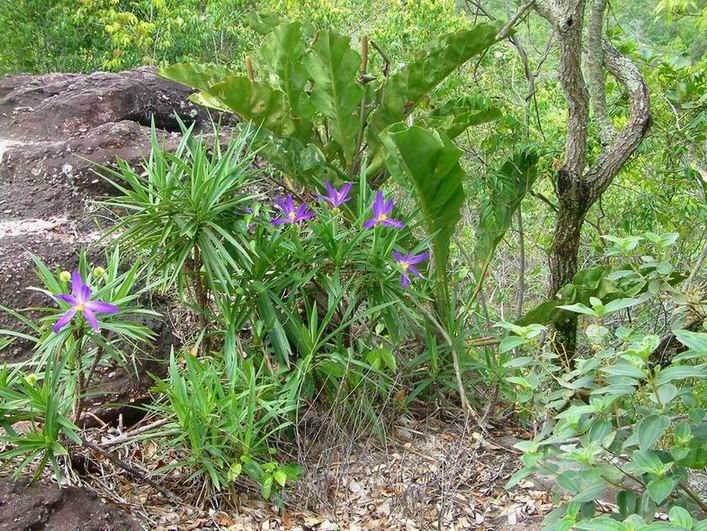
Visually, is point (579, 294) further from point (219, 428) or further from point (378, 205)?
point (219, 428)

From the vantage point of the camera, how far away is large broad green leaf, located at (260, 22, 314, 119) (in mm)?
2984

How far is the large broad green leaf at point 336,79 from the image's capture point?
2941 mm

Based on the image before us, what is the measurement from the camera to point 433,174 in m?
2.75

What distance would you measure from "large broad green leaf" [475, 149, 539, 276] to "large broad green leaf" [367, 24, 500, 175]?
554mm

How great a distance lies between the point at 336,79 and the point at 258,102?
34 cm

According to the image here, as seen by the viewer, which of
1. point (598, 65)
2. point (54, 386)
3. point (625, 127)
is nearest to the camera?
point (54, 386)

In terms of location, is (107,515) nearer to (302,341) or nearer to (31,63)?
(302,341)

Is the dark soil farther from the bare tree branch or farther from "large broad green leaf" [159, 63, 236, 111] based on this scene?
the bare tree branch

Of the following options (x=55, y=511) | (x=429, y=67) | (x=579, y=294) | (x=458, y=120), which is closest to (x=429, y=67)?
(x=429, y=67)

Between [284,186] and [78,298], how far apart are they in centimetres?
141

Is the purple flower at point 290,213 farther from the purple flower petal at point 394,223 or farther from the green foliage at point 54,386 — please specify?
the green foliage at point 54,386

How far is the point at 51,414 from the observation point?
80.0 inches

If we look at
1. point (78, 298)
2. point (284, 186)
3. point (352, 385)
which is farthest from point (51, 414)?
Answer: point (284, 186)

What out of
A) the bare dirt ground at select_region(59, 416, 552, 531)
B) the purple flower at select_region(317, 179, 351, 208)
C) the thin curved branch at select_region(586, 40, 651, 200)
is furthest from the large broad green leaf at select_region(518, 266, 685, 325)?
the purple flower at select_region(317, 179, 351, 208)
